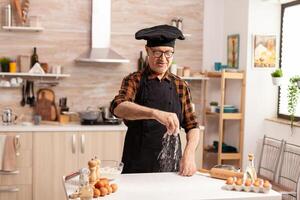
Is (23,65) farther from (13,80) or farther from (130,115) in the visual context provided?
(130,115)

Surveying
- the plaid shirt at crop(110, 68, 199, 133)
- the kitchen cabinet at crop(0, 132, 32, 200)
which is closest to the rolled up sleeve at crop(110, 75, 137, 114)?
the plaid shirt at crop(110, 68, 199, 133)

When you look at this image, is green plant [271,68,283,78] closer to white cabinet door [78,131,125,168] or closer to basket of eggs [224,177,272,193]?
white cabinet door [78,131,125,168]

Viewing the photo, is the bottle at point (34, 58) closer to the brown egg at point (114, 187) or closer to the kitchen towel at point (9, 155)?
the kitchen towel at point (9, 155)

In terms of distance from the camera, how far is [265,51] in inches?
186

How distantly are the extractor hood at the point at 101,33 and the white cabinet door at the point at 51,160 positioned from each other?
35.9 inches

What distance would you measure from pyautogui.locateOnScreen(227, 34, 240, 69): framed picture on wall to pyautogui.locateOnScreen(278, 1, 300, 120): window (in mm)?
468

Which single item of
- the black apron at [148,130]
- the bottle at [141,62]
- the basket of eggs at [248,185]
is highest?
the bottle at [141,62]

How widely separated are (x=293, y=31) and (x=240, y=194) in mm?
2930

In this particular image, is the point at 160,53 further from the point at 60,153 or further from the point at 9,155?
the point at 9,155

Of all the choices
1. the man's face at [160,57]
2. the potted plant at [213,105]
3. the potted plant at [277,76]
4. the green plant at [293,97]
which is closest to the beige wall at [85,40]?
the potted plant at [213,105]

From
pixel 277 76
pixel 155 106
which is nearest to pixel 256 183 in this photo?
pixel 155 106

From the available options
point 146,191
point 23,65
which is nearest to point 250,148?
point 23,65

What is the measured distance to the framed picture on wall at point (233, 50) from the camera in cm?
492

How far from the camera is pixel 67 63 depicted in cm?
492
